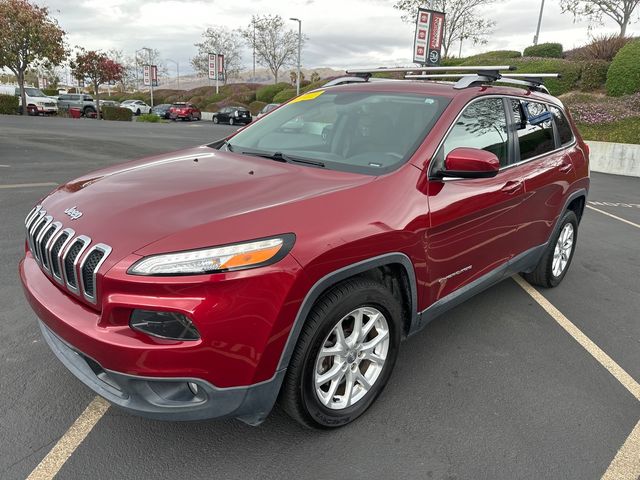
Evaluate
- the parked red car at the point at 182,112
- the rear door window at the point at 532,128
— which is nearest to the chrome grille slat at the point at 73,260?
the rear door window at the point at 532,128

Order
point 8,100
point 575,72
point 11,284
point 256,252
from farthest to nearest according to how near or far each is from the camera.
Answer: point 8,100
point 575,72
point 11,284
point 256,252

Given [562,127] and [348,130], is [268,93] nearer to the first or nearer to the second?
[562,127]

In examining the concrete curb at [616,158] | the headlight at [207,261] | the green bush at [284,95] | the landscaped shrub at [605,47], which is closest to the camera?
the headlight at [207,261]

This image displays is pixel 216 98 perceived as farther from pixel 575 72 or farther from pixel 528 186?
pixel 528 186

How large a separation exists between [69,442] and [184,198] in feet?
4.28

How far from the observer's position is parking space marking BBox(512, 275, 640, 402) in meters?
3.11

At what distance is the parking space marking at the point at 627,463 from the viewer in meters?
2.31

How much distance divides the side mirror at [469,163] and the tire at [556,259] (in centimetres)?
192

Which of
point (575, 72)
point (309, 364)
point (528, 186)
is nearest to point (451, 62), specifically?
point (575, 72)

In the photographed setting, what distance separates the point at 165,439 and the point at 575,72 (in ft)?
77.9

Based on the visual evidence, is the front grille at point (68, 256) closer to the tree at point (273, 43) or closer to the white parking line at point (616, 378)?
the white parking line at point (616, 378)

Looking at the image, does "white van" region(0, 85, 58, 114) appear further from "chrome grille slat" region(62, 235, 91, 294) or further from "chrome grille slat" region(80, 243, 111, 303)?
"chrome grille slat" region(80, 243, 111, 303)

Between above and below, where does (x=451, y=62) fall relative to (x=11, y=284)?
above

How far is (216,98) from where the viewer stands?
163 feet
